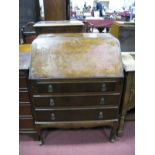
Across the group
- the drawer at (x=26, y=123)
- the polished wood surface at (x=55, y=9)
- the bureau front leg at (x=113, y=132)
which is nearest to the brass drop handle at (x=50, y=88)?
the drawer at (x=26, y=123)

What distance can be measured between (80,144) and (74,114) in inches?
14.9

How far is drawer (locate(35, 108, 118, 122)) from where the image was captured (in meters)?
2.09

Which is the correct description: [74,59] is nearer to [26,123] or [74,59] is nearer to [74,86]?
[74,86]

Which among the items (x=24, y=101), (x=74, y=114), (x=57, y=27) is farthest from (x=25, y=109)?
(x=57, y=27)

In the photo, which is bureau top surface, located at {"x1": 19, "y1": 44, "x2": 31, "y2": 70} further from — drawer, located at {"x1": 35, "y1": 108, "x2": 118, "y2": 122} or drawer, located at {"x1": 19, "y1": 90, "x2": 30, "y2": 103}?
drawer, located at {"x1": 35, "y1": 108, "x2": 118, "y2": 122}

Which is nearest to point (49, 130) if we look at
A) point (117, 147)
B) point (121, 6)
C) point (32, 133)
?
point (32, 133)

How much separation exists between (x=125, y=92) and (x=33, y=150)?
111 centimetres

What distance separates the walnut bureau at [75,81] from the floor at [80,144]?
0.81 ft

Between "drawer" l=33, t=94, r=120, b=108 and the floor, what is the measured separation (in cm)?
48

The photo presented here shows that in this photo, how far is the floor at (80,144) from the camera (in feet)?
7.06

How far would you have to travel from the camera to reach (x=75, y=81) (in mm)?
1955

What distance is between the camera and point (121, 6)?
661cm
